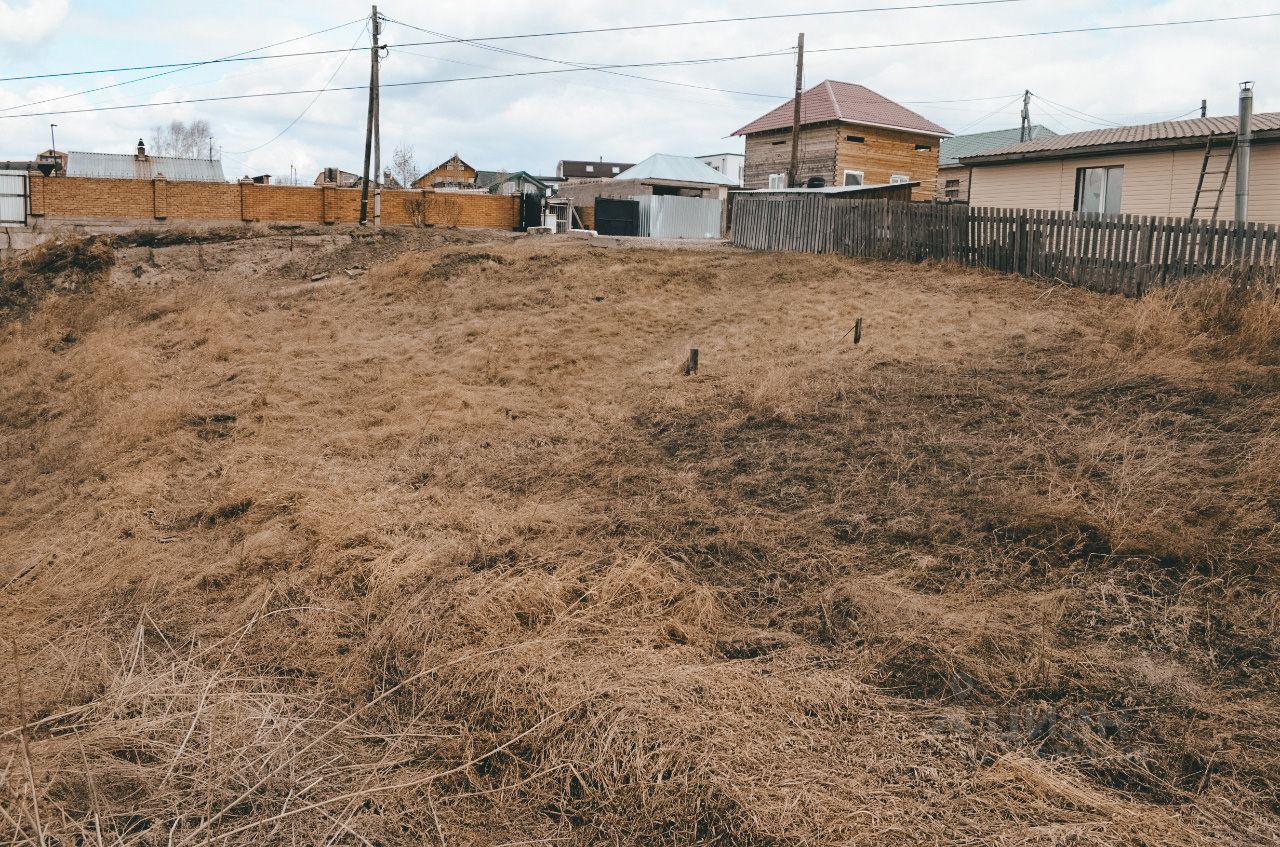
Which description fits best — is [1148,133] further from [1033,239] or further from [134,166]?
[134,166]

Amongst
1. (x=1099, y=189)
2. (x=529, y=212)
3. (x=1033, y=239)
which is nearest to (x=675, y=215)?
(x=529, y=212)

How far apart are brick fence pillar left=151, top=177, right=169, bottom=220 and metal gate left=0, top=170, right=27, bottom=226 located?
117 inches

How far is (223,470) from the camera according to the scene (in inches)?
290

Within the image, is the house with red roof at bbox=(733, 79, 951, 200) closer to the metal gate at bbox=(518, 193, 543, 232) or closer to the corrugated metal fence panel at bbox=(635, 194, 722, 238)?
the corrugated metal fence panel at bbox=(635, 194, 722, 238)

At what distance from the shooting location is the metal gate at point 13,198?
22.9 meters

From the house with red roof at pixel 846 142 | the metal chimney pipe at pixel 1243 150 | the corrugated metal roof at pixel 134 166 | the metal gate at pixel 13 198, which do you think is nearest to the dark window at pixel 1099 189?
the metal chimney pipe at pixel 1243 150

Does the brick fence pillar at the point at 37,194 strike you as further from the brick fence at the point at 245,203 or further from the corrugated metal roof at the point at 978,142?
the corrugated metal roof at the point at 978,142

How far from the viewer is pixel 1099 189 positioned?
61.4 feet

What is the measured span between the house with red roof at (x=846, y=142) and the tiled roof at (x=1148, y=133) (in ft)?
39.5

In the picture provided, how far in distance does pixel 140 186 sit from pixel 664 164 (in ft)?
71.4

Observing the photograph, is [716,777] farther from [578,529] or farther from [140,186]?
[140,186]

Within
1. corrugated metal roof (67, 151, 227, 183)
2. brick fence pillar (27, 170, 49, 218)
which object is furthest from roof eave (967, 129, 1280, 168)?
corrugated metal roof (67, 151, 227, 183)

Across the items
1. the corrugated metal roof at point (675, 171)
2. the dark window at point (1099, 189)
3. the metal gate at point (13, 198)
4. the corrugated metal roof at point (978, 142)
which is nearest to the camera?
Answer: the dark window at point (1099, 189)

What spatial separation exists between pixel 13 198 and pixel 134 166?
980 inches
